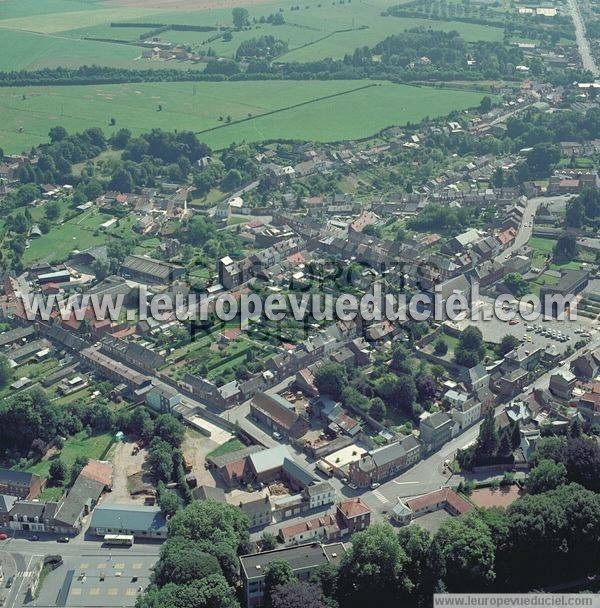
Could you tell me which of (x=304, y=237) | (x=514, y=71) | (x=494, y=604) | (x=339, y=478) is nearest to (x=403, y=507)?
(x=339, y=478)

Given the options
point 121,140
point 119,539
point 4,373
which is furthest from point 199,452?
point 121,140

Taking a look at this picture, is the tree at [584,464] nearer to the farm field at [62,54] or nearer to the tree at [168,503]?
the tree at [168,503]

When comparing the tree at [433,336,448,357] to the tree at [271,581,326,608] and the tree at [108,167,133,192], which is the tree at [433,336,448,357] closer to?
the tree at [271,581,326,608]

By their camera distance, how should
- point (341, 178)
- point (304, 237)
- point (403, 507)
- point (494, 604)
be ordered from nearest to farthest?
point (494, 604) < point (403, 507) < point (304, 237) < point (341, 178)

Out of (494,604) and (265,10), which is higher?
(265,10)

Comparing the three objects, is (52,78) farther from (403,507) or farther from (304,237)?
(403,507)
